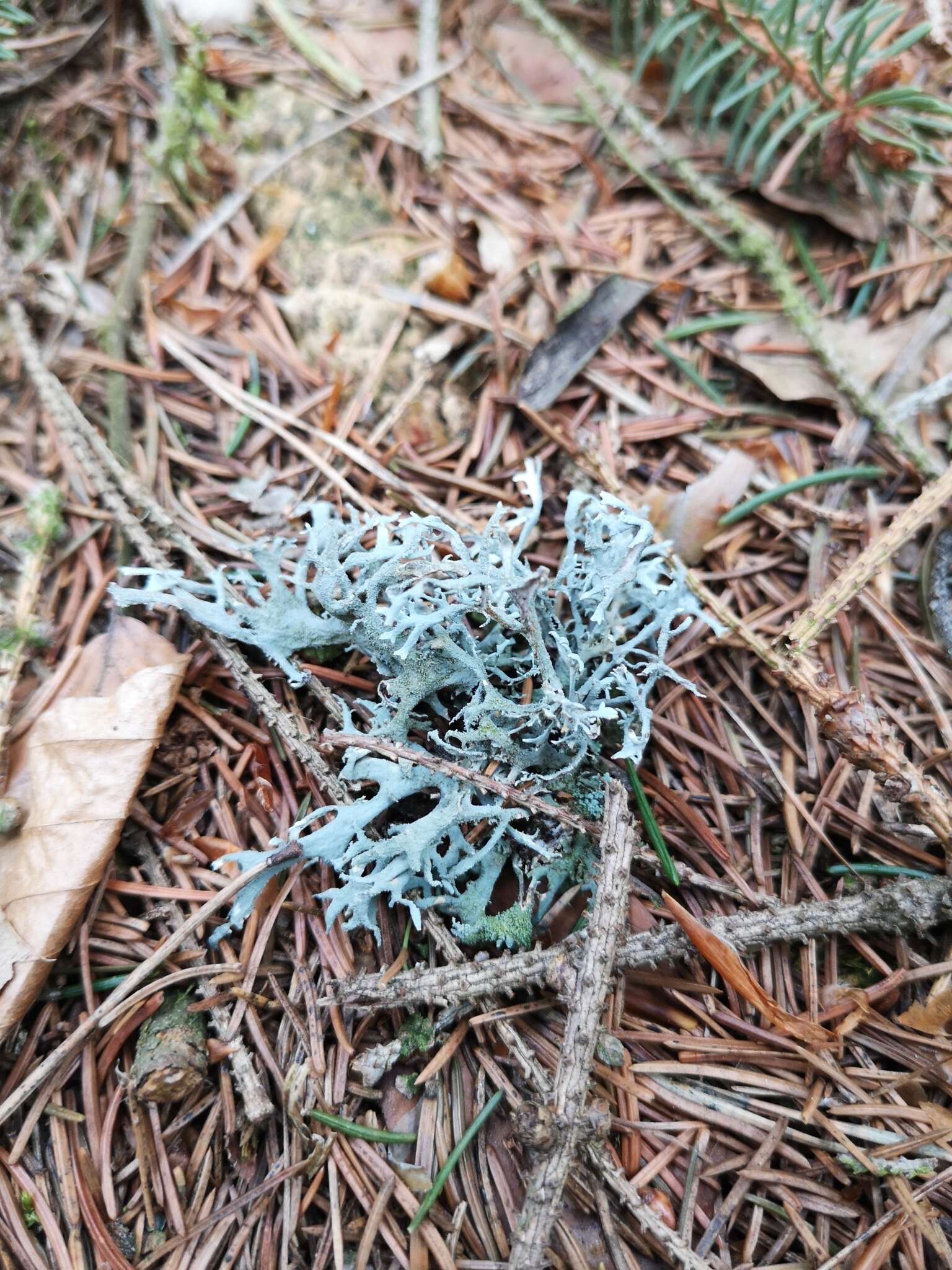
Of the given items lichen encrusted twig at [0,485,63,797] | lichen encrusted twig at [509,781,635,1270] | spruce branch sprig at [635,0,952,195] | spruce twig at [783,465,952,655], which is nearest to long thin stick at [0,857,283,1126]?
lichen encrusted twig at [0,485,63,797]

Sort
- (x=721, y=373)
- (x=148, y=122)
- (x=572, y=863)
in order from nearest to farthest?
(x=572, y=863) → (x=721, y=373) → (x=148, y=122)

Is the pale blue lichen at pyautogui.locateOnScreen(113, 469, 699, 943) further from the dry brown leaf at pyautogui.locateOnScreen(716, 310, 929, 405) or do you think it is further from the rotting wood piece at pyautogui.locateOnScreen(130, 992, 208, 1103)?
the dry brown leaf at pyautogui.locateOnScreen(716, 310, 929, 405)

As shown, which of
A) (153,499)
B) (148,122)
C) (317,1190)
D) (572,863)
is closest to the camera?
(317,1190)

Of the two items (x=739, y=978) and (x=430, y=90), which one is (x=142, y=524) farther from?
(x=739, y=978)

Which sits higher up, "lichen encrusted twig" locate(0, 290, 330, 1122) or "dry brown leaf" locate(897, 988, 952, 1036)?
"lichen encrusted twig" locate(0, 290, 330, 1122)

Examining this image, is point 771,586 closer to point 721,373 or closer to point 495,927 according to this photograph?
point 721,373

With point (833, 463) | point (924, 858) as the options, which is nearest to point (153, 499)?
point (833, 463)

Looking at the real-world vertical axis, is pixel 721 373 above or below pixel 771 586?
above
